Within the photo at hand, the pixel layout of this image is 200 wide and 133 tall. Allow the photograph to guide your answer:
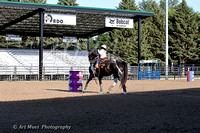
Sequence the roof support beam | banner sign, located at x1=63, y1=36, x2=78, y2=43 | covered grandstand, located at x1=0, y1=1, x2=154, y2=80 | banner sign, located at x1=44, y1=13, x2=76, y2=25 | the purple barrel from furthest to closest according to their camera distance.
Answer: banner sign, located at x1=63, y1=36, x2=78, y2=43, the roof support beam, covered grandstand, located at x1=0, y1=1, x2=154, y2=80, banner sign, located at x1=44, y1=13, x2=76, y2=25, the purple barrel

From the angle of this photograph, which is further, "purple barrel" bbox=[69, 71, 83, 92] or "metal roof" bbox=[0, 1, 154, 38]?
"metal roof" bbox=[0, 1, 154, 38]

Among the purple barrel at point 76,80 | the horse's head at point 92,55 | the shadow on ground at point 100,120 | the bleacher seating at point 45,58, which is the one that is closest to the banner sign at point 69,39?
the bleacher seating at point 45,58

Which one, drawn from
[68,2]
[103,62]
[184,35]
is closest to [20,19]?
[68,2]

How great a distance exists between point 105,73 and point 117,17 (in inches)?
974

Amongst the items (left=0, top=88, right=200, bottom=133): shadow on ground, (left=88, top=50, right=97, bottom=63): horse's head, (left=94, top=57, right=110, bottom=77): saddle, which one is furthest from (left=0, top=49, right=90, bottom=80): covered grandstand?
(left=0, top=88, right=200, bottom=133): shadow on ground

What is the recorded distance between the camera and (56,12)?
117ft

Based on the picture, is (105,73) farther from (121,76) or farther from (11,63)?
(11,63)

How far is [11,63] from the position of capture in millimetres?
41188

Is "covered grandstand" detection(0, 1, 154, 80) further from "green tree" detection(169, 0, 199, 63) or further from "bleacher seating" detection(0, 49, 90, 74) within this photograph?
"green tree" detection(169, 0, 199, 63)

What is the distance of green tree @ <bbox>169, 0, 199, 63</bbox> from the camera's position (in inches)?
2263

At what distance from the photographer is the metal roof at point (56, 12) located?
3251 centimetres

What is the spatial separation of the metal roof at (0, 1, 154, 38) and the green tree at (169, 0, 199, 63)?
59.0 ft

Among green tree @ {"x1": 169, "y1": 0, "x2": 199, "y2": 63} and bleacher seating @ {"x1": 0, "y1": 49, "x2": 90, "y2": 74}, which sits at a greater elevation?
green tree @ {"x1": 169, "y1": 0, "x2": 199, "y2": 63}

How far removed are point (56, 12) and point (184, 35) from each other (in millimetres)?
31311
